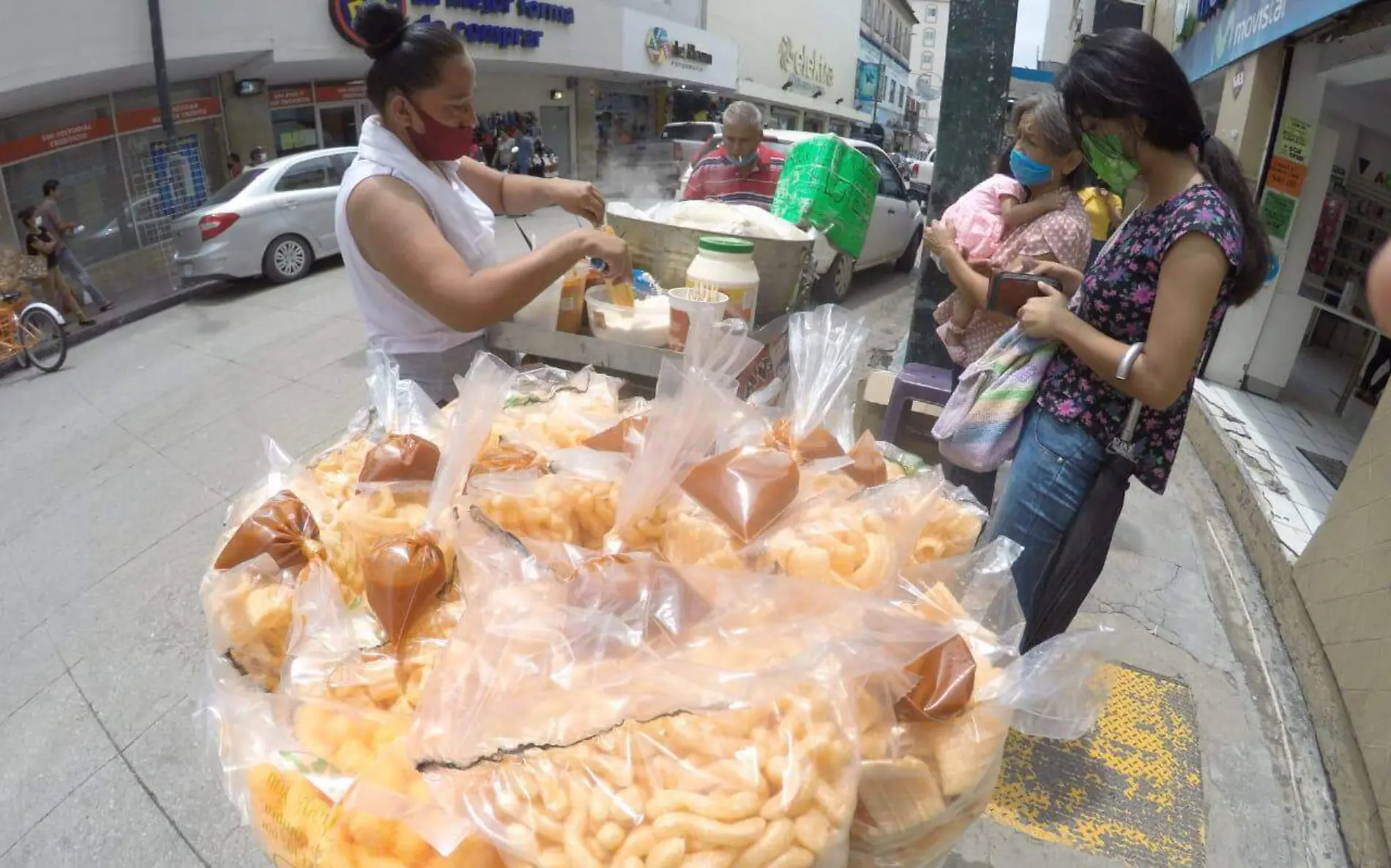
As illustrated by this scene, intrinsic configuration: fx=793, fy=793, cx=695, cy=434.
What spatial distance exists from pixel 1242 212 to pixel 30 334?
9.16 m

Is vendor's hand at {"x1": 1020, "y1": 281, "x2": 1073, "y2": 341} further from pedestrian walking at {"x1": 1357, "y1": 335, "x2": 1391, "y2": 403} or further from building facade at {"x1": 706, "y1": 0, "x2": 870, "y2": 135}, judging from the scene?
building facade at {"x1": 706, "y1": 0, "x2": 870, "y2": 135}

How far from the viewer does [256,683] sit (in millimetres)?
1178

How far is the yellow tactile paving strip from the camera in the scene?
243cm

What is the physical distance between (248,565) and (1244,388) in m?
6.57

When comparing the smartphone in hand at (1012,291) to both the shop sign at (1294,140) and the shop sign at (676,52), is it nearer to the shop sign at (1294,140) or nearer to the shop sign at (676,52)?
the shop sign at (1294,140)

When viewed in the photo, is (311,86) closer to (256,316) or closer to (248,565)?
(256,316)

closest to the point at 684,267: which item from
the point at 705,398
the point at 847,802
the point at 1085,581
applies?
the point at 705,398

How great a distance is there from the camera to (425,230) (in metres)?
1.84

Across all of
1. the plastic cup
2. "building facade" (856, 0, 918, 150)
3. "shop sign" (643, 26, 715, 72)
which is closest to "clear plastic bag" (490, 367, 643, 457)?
the plastic cup

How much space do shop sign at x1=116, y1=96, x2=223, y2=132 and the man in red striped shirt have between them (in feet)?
36.6

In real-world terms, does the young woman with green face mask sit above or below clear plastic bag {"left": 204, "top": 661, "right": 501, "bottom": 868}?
above

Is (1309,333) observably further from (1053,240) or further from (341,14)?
(341,14)

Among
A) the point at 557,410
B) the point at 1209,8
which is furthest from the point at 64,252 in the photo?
the point at 1209,8

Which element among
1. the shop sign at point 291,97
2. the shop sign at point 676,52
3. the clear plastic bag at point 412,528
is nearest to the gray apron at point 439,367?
the clear plastic bag at point 412,528
